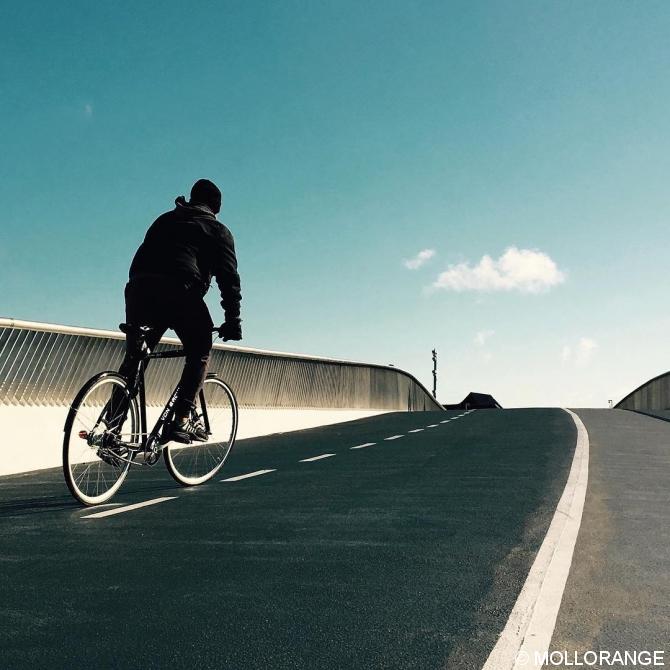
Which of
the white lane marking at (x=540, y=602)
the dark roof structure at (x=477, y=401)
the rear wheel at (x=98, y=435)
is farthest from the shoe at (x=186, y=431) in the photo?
the dark roof structure at (x=477, y=401)

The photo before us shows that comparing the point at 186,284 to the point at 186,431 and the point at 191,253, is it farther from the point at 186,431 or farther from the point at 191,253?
the point at 186,431

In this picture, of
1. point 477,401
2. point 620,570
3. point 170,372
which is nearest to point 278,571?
point 620,570

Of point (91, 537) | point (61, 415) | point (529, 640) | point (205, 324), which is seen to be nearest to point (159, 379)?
point (61, 415)

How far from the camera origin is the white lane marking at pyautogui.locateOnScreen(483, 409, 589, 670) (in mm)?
3191

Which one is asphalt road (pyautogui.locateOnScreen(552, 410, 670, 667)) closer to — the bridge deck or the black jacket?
the bridge deck

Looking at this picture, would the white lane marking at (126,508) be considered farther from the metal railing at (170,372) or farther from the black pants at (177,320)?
the metal railing at (170,372)

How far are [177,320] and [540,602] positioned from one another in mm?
4205

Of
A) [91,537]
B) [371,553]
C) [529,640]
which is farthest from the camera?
[91,537]

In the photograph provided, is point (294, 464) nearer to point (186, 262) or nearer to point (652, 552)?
point (186, 262)

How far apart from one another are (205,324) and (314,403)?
53.4 ft

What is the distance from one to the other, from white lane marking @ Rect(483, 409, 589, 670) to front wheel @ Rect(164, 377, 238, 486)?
3.22 meters

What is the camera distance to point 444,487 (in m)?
8.13

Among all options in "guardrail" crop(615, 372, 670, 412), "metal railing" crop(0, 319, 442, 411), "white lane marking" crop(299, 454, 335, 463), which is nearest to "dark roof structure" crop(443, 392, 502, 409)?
"guardrail" crop(615, 372, 670, 412)

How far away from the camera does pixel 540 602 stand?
12.9 feet
